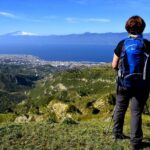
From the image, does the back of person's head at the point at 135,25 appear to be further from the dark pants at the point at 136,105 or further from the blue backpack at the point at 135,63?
the dark pants at the point at 136,105

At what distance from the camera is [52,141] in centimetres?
1074

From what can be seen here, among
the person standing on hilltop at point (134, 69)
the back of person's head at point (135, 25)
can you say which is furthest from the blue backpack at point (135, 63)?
the back of person's head at point (135, 25)

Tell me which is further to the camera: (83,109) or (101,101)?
(101,101)

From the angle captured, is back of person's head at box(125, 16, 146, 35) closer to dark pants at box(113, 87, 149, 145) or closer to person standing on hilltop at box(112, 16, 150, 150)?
person standing on hilltop at box(112, 16, 150, 150)

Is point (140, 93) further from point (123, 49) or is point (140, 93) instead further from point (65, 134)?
point (65, 134)

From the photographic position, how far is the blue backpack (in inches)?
380

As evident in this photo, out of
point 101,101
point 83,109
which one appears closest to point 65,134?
point 83,109

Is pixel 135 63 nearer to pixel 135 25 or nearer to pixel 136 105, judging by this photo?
pixel 135 25

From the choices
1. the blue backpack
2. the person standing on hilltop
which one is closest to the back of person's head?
the person standing on hilltop

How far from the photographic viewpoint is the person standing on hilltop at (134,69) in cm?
969

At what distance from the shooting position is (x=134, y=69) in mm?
9688

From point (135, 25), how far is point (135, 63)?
99 cm

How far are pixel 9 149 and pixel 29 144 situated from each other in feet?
2.03

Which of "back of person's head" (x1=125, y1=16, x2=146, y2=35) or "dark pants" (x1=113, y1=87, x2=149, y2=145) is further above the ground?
"back of person's head" (x1=125, y1=16, x2=146, y2=35)
